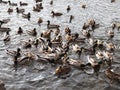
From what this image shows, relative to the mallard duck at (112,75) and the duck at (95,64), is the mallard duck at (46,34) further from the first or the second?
the mallard duck at (112,75)

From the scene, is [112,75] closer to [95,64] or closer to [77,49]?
[95,64]

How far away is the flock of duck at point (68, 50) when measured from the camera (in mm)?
21672

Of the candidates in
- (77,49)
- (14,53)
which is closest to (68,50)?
(77,49)

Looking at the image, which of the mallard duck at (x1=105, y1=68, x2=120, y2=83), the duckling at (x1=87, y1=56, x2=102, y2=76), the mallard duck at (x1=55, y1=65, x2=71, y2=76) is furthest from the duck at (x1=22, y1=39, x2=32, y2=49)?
the mallard duck at (x1=105, y1=68, x2=120, y2=83)

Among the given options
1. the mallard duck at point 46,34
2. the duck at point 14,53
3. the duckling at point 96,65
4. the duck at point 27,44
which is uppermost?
the mallard duck at point 46,34

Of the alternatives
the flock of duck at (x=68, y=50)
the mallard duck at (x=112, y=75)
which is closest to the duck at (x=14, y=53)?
the flock of duck at (x=68, y=50)

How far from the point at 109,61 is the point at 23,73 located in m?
6.07

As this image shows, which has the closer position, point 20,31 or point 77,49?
point 77,49

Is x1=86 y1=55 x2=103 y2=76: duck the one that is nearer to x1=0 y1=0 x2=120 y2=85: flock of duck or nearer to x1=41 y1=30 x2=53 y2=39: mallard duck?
x1=0 y1=0 x2=120 y2=85: flock of duck

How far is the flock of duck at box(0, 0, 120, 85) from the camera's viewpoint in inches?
853

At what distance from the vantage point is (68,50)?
24.3 metres

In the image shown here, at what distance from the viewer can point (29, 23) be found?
3142 centimetres

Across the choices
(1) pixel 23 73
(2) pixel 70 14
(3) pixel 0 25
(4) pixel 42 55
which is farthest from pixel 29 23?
(1) pixel 23 73

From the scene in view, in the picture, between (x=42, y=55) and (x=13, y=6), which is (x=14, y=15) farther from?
(x=42, y=55)
